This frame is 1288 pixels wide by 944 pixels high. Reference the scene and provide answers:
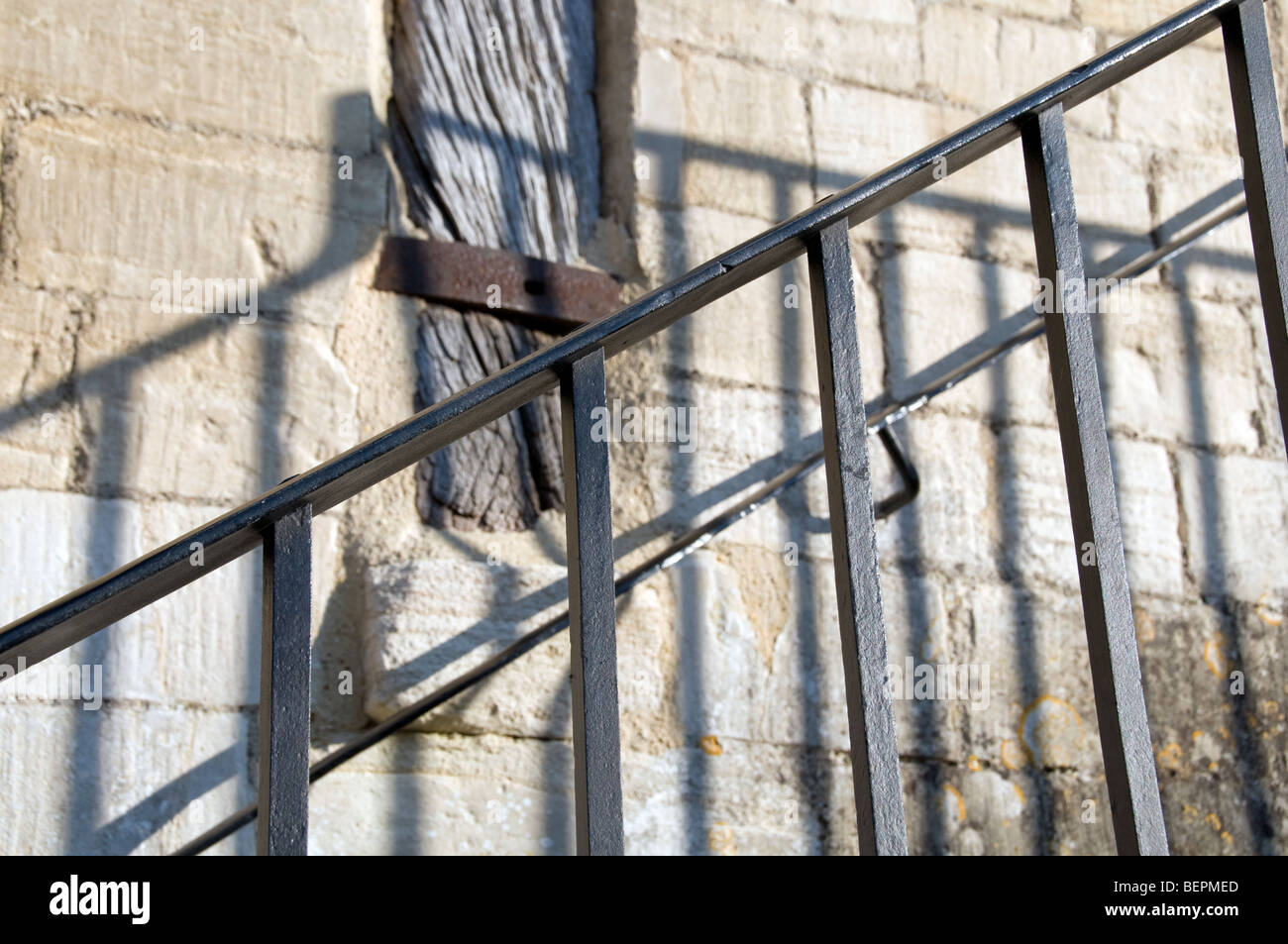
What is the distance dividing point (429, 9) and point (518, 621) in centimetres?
117

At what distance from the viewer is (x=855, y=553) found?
1218 millimetres

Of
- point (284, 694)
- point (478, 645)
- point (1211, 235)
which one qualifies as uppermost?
point (1211, 235)

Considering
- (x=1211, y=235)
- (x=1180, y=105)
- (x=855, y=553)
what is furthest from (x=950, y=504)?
(x=855, y=553)

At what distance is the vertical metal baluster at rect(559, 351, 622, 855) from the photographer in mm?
1108

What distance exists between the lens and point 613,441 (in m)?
2.53

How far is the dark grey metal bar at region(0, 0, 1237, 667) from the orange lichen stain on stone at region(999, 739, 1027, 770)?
137cm

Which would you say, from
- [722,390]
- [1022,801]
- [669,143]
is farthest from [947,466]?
[669,143]

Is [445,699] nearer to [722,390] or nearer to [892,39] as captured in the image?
[722,390]

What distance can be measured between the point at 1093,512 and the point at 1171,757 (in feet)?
4.90

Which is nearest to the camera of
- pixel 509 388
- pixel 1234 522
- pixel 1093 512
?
pixel 509 388

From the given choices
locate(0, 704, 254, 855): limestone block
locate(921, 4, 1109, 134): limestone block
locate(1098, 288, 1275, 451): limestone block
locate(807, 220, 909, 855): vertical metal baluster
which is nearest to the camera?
locate(807, 220, 909, 855): vertical metal baluster

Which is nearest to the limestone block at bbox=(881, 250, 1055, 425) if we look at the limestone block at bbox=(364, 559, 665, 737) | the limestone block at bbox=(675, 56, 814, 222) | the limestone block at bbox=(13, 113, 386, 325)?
the limestone block at bbox=(675, 56, 814, 222)

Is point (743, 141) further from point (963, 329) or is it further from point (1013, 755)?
point (1013, 755)

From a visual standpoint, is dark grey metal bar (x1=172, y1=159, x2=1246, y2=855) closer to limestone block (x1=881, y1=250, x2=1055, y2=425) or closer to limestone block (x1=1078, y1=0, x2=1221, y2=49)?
limestone block (x1=881, y1=250, x2=1055, y2=425)
